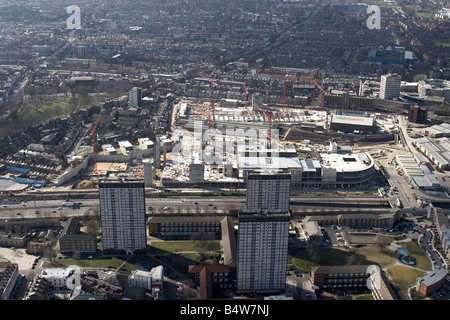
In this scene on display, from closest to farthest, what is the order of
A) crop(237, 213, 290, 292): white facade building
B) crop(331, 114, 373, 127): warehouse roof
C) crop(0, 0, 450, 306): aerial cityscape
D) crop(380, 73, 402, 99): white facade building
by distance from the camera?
1. crop(237, 213, 290, 292): white facade building
2. crop(0, 0, 450, 306): aerial cityscape
3. crop(331, 114, 373, 127): warehouse roof
4. crop(380, 73, 402, 99): white facade building

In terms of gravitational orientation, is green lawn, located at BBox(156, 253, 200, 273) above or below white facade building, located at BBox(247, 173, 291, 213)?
below

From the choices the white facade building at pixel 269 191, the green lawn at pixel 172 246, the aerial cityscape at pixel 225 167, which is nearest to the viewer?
the aerial cityscape at pixel 225 167

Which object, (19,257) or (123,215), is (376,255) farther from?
(19,257)

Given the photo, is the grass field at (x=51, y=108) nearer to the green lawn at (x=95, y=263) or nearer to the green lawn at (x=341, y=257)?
the green lawn at (x=95, y=263)

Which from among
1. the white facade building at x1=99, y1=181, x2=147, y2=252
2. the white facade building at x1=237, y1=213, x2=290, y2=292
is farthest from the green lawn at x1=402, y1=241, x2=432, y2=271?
the white facade building at x1=99, y1=181, x2=147, y2=252

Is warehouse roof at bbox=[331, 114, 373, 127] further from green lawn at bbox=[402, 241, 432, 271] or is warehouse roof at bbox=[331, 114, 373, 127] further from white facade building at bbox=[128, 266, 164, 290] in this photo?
white facade building at bbox=[128, 266, 164, 290]

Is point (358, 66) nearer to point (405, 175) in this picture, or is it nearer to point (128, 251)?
point (405, 175)

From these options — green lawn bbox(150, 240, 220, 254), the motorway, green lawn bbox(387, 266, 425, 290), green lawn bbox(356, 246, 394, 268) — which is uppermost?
the motorway

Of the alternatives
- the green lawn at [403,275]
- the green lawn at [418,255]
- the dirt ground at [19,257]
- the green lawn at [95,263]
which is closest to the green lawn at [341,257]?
the green lawn at [403,275]

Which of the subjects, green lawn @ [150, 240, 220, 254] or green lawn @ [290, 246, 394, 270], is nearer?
green lawn @ [290, 246, 394, 270]

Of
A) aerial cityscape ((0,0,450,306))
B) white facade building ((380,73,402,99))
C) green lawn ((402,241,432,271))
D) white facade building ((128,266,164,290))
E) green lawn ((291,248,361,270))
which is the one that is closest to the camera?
white facade building ((128,266,164,290))

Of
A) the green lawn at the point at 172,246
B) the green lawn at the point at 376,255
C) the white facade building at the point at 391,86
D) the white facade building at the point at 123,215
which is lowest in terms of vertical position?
the green lawn at the point at 376,255
